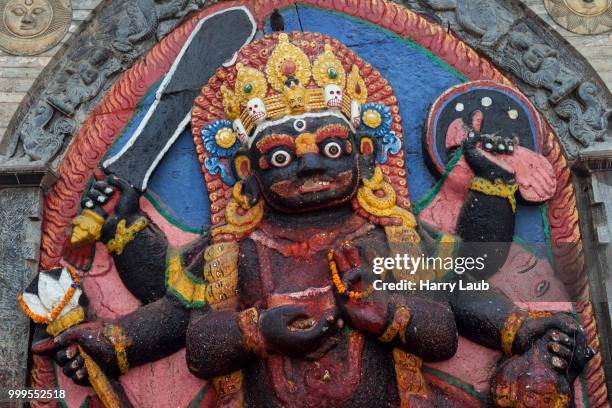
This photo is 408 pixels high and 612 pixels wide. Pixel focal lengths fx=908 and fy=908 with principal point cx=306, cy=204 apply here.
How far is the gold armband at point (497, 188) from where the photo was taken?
6133mm

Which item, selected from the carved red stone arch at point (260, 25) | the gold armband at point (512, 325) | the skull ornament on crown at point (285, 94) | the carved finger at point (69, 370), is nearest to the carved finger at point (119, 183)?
the carved red stone arch at point (260, 25)

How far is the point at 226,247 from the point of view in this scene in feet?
20.0

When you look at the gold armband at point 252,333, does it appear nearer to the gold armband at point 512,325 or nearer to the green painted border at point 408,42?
the gold armband at point 512,325

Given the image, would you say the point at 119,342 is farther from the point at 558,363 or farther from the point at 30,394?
the point at 558,363

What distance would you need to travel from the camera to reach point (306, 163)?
19.1 feet

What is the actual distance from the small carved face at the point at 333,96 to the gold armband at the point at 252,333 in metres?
1.50

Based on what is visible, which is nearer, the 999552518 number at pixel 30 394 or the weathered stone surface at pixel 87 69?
the 999552518 number at pixel 30 394

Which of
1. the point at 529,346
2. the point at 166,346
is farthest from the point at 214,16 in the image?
the point at 529,346

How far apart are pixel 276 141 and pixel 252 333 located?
127cm

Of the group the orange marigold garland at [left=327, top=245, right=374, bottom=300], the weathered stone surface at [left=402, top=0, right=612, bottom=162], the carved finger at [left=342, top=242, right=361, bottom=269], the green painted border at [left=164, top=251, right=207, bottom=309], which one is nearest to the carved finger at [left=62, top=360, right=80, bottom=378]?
the green painted border at [left=164, top=251, right=207, bottom=309]

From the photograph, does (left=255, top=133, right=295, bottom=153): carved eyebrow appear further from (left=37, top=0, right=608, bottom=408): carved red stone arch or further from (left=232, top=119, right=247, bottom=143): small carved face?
(left=37, top=0, right=608, bottom=408): carved red stone arch

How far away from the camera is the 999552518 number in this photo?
20.2ft

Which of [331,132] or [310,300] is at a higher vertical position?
[331,132]

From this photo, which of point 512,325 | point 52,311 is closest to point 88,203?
point 52,311
